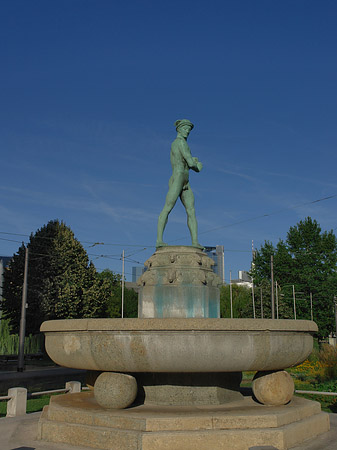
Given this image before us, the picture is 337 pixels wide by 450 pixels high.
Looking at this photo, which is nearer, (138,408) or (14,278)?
(138,408)

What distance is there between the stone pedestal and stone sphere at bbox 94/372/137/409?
3158 millimetres

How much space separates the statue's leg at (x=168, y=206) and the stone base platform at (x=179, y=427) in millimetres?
4617

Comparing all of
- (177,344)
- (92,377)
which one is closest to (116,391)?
(177,344)

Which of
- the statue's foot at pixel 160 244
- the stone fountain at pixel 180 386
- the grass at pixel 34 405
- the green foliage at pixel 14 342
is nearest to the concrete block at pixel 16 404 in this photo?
the stone fountain at pixel 180 386

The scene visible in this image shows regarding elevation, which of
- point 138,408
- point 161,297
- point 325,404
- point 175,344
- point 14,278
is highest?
point 14,278

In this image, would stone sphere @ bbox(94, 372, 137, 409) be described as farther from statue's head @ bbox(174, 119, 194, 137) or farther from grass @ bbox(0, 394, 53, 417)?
statue's head @ bbox(174, 119, 194, 137)

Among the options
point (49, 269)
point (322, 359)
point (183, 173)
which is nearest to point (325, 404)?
point (322, 359)

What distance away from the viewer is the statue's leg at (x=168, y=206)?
10.7 meters

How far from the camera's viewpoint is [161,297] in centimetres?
984

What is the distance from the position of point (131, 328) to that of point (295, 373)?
51.7 ft

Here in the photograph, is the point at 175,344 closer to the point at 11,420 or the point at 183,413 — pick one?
the point at 183,413

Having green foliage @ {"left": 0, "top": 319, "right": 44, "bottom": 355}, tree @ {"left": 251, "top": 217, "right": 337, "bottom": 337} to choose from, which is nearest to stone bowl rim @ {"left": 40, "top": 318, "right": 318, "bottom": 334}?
green foliage @ {"left": 0, "top": 319, "right": 44, "bottom": 355}

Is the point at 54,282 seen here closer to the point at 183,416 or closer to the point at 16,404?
the point at 16,404

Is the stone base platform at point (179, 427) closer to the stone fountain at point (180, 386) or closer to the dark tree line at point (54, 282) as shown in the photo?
the stone fountain at point (180, 386)
